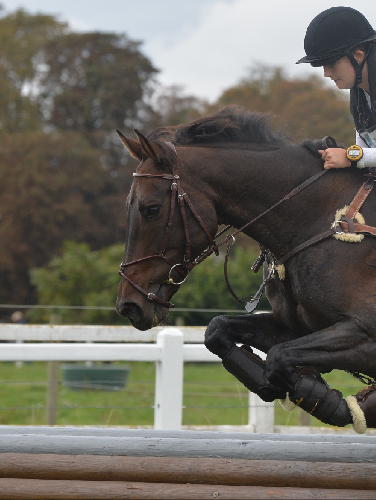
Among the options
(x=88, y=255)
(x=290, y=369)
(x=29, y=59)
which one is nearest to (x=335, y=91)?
(x=29, y=59)

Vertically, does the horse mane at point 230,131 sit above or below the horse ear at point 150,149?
above

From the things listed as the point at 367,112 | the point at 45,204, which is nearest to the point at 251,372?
the point at 367,112

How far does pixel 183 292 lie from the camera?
48.7 ft

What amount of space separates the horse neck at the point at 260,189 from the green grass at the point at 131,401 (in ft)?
7.87

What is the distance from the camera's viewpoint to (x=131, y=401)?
34.1 ft

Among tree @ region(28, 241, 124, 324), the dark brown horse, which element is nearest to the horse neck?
the dark brown horse

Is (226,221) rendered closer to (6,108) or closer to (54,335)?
(54,335)

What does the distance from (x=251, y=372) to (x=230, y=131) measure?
4.32ft

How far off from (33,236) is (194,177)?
22.6m

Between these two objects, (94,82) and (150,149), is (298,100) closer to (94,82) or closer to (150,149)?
(94,82)

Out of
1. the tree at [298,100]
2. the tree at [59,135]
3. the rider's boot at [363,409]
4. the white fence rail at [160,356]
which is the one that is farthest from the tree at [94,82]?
the rider's boot at [363,409]

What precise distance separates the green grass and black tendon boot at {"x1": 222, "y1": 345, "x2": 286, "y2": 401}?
197cm

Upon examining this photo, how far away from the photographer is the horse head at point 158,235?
3379 millimetres

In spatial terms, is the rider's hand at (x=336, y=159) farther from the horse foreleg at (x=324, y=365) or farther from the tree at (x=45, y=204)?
the tree at (x=45, y=204)
